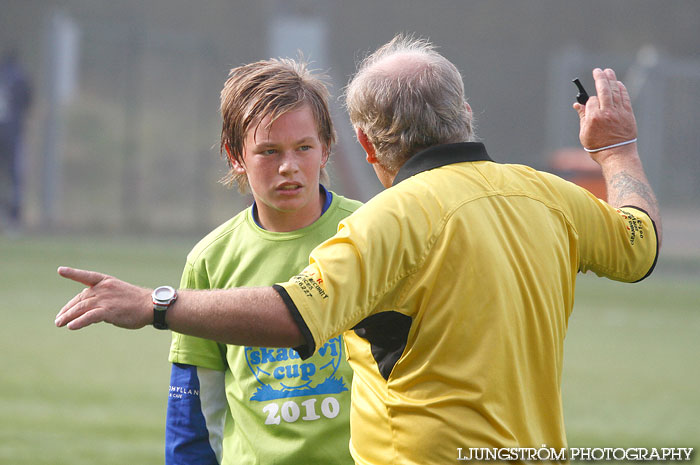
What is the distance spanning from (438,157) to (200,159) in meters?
22.8

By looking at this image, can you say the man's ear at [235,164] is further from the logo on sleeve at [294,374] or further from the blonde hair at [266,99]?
the logo on sleeve at [294,374]

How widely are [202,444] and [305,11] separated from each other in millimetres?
15607

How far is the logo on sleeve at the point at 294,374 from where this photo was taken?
3.09m

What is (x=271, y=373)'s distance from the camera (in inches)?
122

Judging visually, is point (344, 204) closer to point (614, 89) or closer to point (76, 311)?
point (614, 89)

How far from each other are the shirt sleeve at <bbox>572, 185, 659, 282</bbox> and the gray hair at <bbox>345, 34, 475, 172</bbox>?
36 cm

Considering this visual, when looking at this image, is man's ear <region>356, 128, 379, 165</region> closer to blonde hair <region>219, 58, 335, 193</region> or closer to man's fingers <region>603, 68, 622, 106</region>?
blonde hair <region>219, 58, 335, 193</region>

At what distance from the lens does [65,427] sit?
639 centimetres

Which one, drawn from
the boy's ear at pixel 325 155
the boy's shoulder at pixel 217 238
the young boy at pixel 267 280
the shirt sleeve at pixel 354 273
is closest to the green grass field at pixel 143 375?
the young boy at pixel 267 280

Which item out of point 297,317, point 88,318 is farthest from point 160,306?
point 297,317

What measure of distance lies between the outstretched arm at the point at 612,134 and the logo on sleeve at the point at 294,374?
955 mm

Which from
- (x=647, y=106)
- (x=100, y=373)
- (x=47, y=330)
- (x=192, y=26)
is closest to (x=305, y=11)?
(x=647, y=106)

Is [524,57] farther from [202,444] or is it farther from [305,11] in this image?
[202,444]

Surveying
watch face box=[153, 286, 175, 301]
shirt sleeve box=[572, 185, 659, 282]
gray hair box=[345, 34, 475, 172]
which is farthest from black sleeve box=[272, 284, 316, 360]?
shirt sleeve box=[572, 185, 659, 282]
